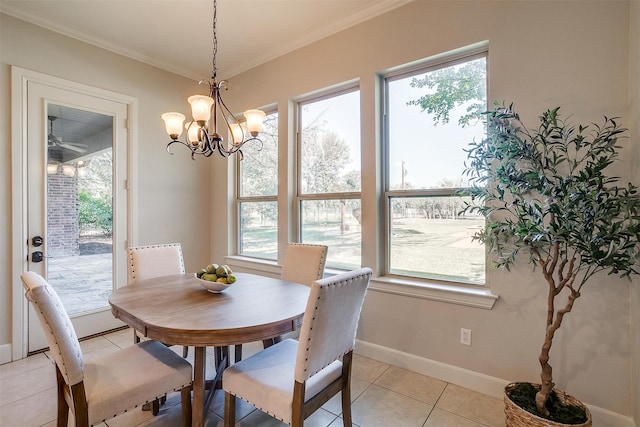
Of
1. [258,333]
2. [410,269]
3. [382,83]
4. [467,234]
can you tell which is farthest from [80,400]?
[382,83]

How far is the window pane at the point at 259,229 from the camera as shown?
3.63 m

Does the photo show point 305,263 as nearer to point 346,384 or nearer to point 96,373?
point 346,384

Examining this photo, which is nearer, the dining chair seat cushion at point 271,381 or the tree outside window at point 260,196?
the dining chair seat cushion at point 271,381

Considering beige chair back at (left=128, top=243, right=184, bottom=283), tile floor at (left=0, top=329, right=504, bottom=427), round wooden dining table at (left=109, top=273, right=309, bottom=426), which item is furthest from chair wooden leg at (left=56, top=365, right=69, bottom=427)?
beige chair back at (left=128, top=243, right=184, bottom=283)

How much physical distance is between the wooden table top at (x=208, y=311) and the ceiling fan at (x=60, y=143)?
1839 millimetres

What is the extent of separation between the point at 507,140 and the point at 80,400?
8.29 ft

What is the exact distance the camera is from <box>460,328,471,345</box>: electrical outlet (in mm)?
2238

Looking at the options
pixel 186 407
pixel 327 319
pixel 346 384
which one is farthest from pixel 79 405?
pixel 346 384

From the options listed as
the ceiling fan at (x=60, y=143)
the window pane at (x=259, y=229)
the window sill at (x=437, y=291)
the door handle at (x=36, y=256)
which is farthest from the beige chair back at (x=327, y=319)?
the ceiling fan at (x=60, y=143)

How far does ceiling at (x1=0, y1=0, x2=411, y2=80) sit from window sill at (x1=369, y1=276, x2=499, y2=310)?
7.42ft

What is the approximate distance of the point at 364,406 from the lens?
2.04 m

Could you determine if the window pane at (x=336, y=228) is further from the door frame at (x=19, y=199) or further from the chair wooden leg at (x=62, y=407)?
the door frame at (x=19, y=199)

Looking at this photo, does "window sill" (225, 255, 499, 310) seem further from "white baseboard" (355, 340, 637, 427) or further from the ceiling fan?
the ceiling fan

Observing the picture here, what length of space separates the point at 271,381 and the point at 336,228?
1783 mm
